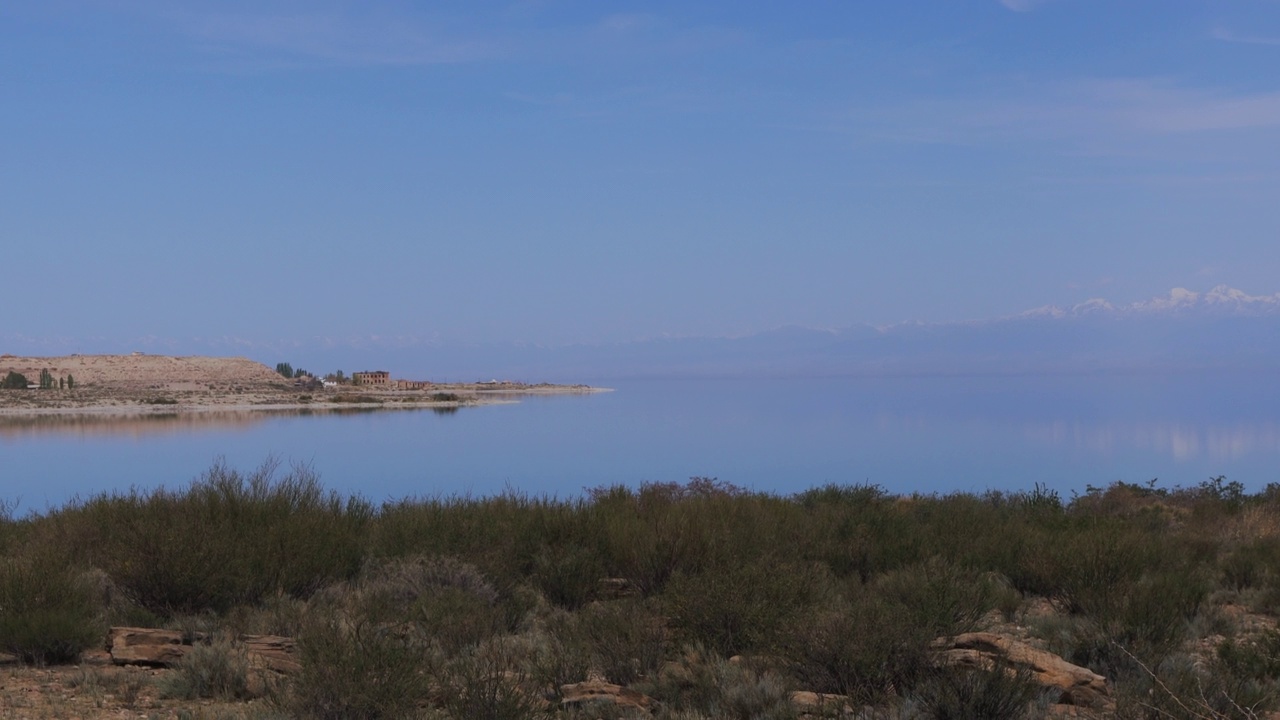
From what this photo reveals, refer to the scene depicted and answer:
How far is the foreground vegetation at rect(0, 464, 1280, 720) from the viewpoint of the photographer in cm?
617

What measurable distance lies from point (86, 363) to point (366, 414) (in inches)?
3119

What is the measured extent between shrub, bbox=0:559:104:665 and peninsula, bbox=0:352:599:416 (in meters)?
66.6

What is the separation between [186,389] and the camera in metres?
114

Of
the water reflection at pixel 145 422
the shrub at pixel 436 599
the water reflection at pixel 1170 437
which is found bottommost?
the water reflection at pixel 1170 437

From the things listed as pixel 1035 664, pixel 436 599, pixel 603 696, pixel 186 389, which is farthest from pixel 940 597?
pixel 186 389

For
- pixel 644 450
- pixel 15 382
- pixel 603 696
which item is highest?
pixel 15 382

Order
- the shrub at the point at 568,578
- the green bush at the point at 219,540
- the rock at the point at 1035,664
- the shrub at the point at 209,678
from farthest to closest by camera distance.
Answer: the shrub at the point at 568,578 → the green bush at the point at 219,540 → the shrub at the point at 209,678 → the rock at the point at 1035,664

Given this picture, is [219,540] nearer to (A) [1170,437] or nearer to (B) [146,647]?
(B) [146,647]

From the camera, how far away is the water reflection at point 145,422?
49.6m

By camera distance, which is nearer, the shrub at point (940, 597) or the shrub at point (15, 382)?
the shrub at point (940, 597)

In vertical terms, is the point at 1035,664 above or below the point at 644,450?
above

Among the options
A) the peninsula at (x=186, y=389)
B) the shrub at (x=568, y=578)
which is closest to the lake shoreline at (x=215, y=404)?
the peninsula at (x=186, y=389)

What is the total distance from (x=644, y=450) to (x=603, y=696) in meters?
35.6

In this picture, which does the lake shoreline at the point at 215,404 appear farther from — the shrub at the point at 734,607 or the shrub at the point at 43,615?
the shrub at the point at 734,607
